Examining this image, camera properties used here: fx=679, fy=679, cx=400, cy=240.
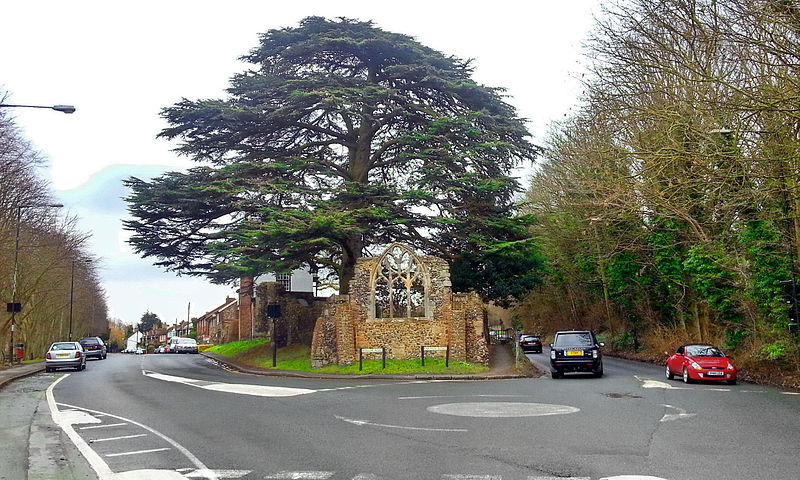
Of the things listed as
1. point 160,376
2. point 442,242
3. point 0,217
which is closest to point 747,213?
point 442,242

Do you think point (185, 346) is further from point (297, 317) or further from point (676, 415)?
point (676, 415)

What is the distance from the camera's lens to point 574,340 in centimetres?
2553

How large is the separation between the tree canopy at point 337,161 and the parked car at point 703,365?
923 centimetres

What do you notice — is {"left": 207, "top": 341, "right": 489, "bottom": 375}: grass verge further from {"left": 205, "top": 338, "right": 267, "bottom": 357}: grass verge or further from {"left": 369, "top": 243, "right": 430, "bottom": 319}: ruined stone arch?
{"left": 205, "top": 338, "right": 267, "bottom": 357}: grass verge

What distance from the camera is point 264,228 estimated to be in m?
27.9

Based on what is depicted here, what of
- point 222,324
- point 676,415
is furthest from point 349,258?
point 222,324

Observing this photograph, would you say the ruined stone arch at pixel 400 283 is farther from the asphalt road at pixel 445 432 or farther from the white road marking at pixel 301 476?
the white road marking at pixel 301 476

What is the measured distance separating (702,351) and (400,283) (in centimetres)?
1220

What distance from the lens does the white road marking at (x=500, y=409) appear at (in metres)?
14.0

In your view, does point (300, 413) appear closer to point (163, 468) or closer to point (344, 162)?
point (163, 468)

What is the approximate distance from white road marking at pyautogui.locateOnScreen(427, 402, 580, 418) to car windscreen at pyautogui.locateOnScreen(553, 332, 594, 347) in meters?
9.79

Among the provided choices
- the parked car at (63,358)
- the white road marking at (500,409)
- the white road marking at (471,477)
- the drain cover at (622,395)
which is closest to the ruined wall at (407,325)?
the drain cover at (622,395)

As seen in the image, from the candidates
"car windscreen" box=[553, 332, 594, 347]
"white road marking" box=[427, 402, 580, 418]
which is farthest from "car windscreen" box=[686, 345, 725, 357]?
"white road marking" box=[427, 402, 580, 418]

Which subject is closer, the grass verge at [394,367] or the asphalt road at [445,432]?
the asphalt road at [445,432]
